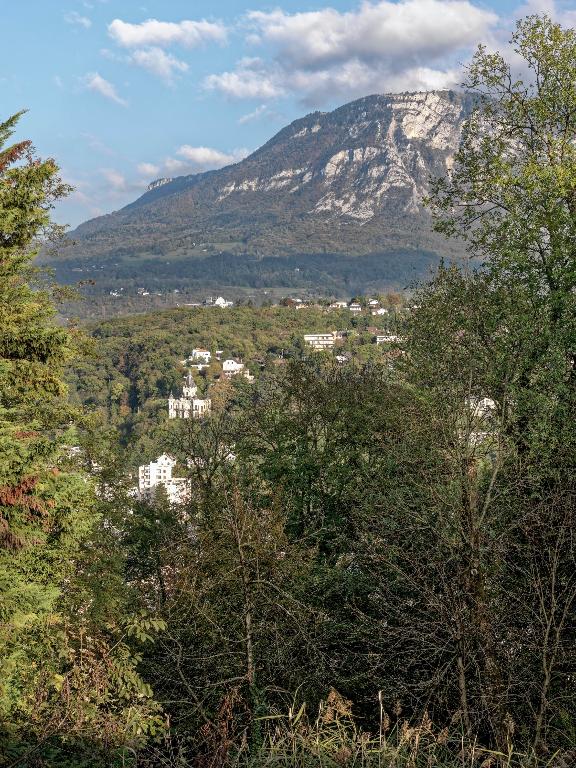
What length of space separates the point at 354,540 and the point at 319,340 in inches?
3774

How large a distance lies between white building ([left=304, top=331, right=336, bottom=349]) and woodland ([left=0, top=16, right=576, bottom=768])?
87.7 meters

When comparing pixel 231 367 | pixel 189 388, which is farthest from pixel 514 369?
pixel 231 367

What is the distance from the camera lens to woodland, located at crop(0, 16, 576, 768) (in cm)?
628

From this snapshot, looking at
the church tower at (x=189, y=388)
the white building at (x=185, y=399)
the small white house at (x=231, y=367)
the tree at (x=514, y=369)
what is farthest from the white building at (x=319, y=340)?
the tree at (x=514, y=369)

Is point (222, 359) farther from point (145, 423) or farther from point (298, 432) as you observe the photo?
point (298, 432)

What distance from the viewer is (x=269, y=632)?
8.45 m

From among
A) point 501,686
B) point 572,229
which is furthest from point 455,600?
point 572,229

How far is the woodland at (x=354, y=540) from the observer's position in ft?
20.6

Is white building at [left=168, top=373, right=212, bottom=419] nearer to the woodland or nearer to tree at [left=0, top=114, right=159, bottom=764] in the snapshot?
the woodland

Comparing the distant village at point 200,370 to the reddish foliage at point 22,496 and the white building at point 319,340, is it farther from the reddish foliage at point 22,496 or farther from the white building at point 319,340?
the reddish foliage at point 22,496

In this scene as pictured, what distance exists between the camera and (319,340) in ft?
350

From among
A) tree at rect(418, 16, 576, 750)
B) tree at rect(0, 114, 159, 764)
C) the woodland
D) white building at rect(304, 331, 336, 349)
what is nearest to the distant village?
white building at rect(304, 331, 336, 349)

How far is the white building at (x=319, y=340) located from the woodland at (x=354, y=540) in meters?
87.7

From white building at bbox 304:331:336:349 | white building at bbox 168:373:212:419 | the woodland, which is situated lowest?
white building at bbox 168:373:212:419
